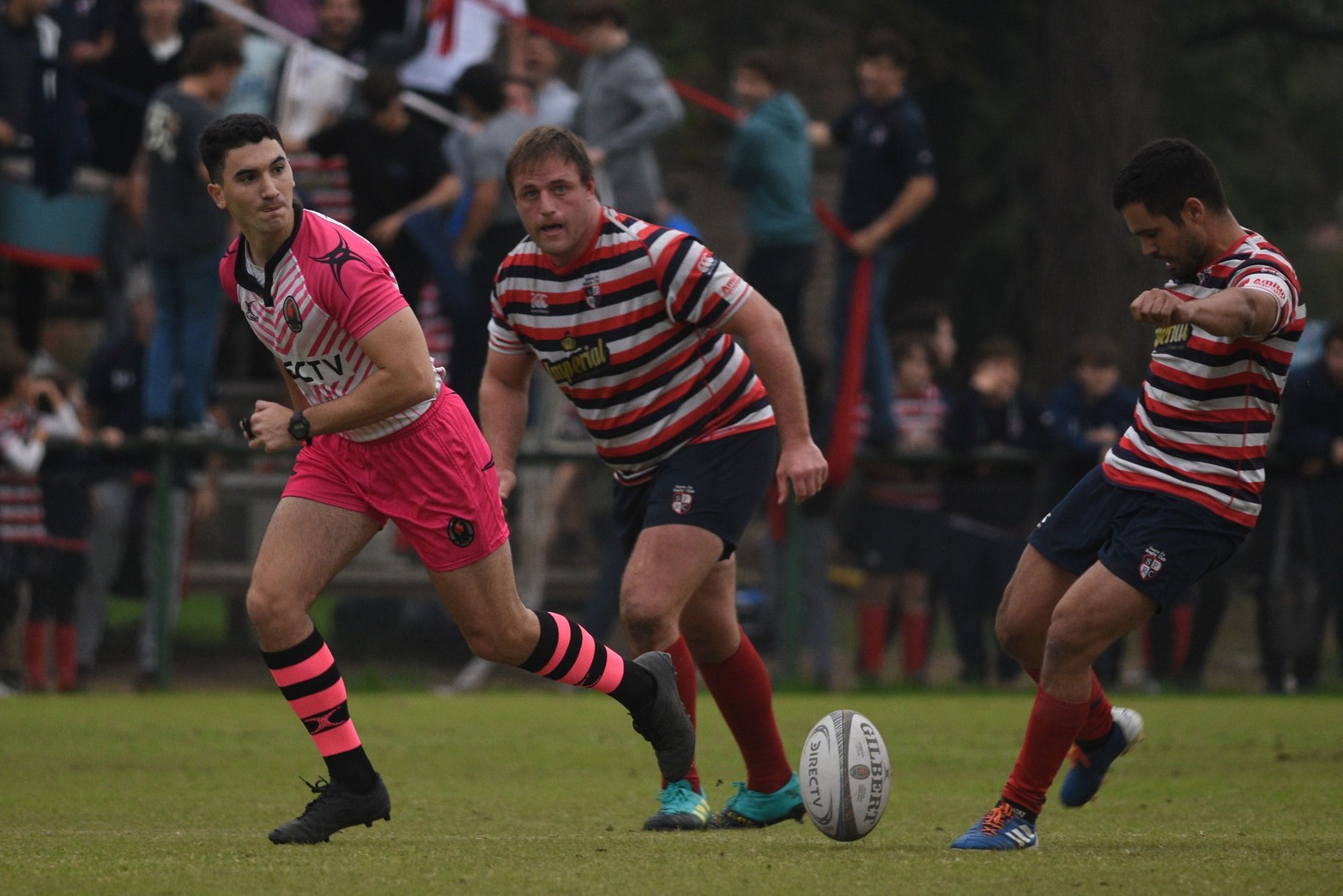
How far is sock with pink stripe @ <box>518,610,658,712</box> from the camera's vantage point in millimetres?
6117

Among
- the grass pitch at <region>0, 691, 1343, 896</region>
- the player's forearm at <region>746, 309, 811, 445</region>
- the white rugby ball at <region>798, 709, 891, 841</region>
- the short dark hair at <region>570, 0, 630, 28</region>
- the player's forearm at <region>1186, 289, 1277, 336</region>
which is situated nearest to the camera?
the grass pitch at <region>0, 691, 1343, 896</region>

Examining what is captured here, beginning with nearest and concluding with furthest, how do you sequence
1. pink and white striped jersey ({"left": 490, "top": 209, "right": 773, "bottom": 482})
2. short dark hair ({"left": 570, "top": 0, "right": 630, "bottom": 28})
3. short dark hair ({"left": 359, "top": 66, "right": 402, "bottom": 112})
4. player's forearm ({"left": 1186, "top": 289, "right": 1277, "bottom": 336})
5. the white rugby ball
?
player's forearm ({"left": 1186, "top": 289, "right": 1277, "bottom": 336}) < the white rugby ball < pink and white striped jersey ({"left": 490, "top": 209, "right": 773, "bottom": 482}) < short dark hair ({"left": 359, "top": 66, "right": 402, "bottom": 112}) < short dark hair ({"left": 570, "top": 0, "right": 630, "bottom": 28})

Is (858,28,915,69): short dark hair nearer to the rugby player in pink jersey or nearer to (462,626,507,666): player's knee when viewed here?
the rugby player in pink jersey

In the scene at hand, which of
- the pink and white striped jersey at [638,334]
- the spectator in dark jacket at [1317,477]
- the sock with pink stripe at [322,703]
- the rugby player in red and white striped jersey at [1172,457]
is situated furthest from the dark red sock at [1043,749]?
the spectator in dark jacket at [1317,477]

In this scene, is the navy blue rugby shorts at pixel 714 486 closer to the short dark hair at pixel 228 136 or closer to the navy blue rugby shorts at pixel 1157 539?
the navy blue rugby shorts at pixel 1157 539

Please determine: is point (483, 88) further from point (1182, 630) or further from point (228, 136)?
point (228, 136)

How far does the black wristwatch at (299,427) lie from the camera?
5449 mm

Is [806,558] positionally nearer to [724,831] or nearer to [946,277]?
[724,831]

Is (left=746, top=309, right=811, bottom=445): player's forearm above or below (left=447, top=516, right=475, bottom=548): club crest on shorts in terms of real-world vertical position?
above

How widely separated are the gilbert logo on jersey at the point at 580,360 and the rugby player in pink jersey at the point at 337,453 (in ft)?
1.75

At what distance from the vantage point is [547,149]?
20.0 feet

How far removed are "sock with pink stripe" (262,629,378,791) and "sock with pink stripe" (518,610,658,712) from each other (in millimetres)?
660

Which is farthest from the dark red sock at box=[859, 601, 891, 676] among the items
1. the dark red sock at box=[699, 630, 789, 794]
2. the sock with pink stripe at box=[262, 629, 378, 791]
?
the sock with pink stripe at box=[262, 629, 378, 791]

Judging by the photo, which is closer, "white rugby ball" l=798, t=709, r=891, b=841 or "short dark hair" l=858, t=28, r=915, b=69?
"white rugby ball" l=798, t=709, r=891, b=841
